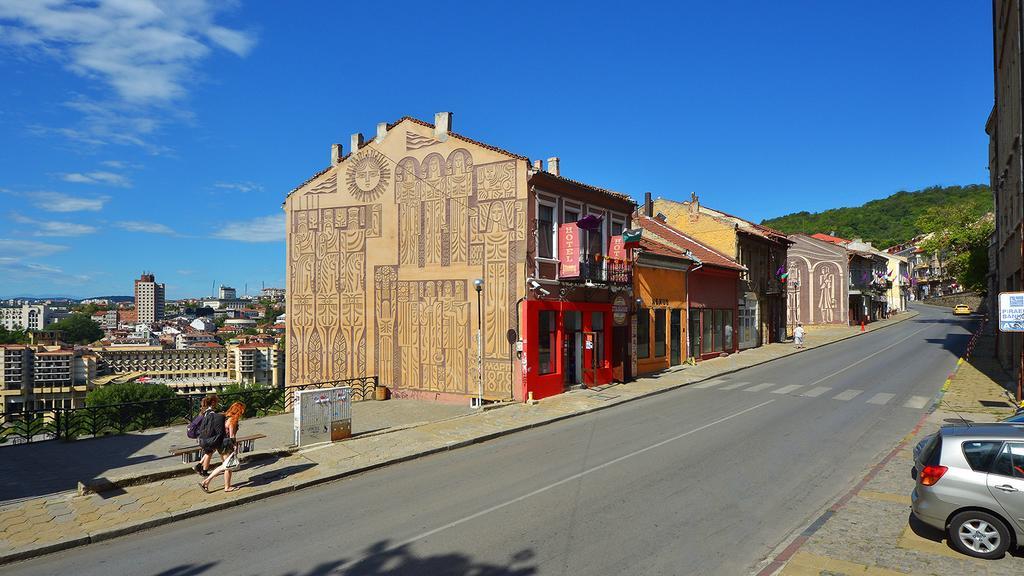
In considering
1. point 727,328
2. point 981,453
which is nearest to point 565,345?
point 981,453

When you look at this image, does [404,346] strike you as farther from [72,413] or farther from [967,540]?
[967,540]

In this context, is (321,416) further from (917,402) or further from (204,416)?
(917,402)

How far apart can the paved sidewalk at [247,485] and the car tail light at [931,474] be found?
9.63 meters

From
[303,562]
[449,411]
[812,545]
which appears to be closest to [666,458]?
[812,545]

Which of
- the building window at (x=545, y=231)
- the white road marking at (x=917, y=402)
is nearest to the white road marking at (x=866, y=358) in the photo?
the white road marking at (x=917, y=402)

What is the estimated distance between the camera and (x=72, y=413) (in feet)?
50.6

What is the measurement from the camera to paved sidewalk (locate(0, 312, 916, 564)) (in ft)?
29.2

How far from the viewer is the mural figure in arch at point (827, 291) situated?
5619cm

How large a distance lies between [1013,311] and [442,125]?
59.4 feet

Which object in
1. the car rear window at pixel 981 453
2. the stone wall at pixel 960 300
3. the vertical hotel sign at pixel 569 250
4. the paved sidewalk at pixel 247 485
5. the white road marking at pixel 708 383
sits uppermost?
the vertical hotel sign at pixel 569 250

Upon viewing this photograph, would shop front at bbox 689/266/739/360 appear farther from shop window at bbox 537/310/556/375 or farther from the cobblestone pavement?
the cobblestone pavement

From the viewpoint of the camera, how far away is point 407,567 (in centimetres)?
742

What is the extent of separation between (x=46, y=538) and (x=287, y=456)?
16.9 ft

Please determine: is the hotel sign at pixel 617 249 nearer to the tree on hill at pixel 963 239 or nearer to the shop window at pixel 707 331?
the shop window at pixel 707 331
